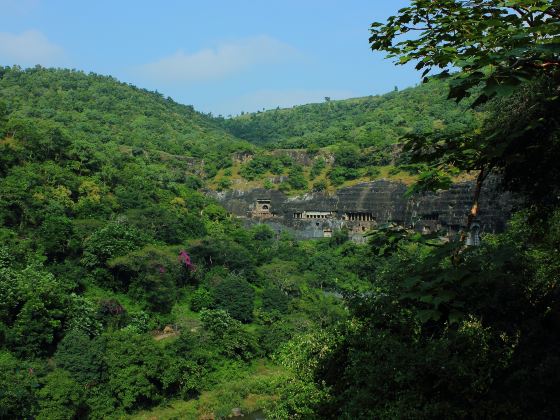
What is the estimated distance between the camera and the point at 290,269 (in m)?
40.7

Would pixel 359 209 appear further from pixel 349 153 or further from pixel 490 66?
pixel 490 66

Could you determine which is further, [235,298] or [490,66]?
[235,298]

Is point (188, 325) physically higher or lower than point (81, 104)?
lower

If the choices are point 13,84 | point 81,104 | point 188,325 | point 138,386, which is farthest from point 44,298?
point 13,84

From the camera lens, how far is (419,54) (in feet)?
14.4

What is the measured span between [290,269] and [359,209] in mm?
11360

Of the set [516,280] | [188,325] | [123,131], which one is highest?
[123,131]

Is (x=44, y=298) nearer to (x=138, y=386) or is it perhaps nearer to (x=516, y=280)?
(x=138, y=386)

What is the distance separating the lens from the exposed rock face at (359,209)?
38031 millimetres

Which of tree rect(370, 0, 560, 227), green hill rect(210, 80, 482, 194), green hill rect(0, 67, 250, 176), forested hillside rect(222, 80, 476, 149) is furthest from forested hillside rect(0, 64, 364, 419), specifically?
forested hillside rect(222, 80, 476, 149)

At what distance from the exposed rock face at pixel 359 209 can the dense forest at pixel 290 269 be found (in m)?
2.88

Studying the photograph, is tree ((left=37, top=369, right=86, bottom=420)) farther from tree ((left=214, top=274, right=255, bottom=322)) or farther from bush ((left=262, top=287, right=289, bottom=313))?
bush ((left=262, top=287, right=289, bottom=313))

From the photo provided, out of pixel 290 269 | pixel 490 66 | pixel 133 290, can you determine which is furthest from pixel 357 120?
pixel 490 66

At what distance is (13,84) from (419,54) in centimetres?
8636
